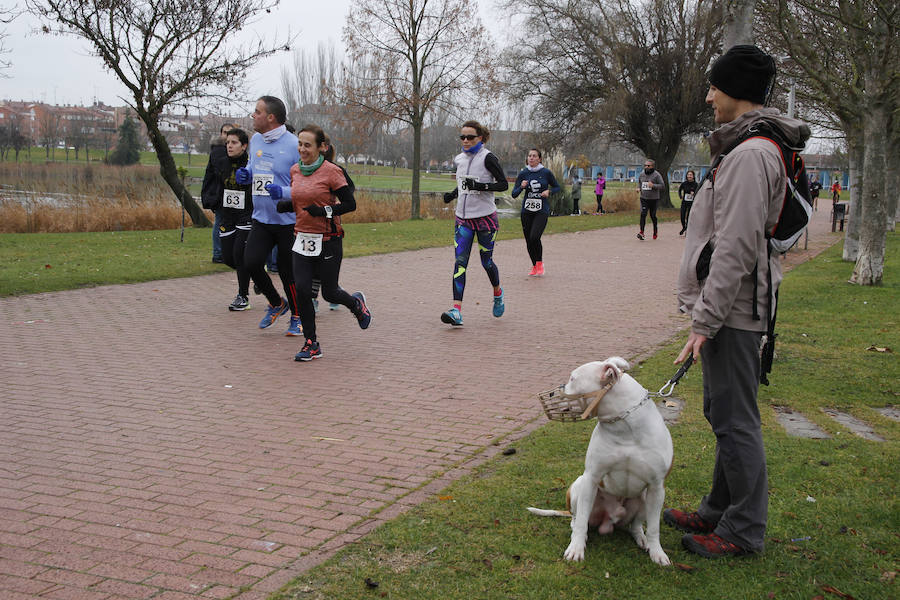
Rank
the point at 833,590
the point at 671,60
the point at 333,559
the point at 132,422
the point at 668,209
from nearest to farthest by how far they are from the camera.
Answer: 1. the point at 833,590
2. the point at 333,559
3. the point at 132,422
4. the point at 671,60
5. the point at 668,209

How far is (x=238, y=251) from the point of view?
9500 mm

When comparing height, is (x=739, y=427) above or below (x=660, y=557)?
above

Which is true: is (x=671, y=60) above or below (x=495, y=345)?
above

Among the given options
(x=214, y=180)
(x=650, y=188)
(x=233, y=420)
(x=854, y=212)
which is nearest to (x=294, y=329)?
(x=214, y=180)

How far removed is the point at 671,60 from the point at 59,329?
114 ft

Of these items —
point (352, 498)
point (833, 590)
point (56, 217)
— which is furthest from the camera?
point (56, 217)

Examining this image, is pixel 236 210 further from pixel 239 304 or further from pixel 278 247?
pixel 278 247

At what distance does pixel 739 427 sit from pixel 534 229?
9927 mm

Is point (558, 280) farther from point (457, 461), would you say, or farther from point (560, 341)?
point (457, 461)

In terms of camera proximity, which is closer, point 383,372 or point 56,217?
point 383,372

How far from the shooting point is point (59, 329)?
8.80m

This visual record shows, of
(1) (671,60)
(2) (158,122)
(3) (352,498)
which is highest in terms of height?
(1) (671,60)

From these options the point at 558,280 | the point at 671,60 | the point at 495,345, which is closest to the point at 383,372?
the point at 495,345

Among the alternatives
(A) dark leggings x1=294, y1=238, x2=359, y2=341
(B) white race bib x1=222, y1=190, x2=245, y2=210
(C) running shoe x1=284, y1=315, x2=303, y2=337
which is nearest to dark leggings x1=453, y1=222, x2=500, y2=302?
(A) dark leggings x1=294, y1=238, x2=359, y2=341
